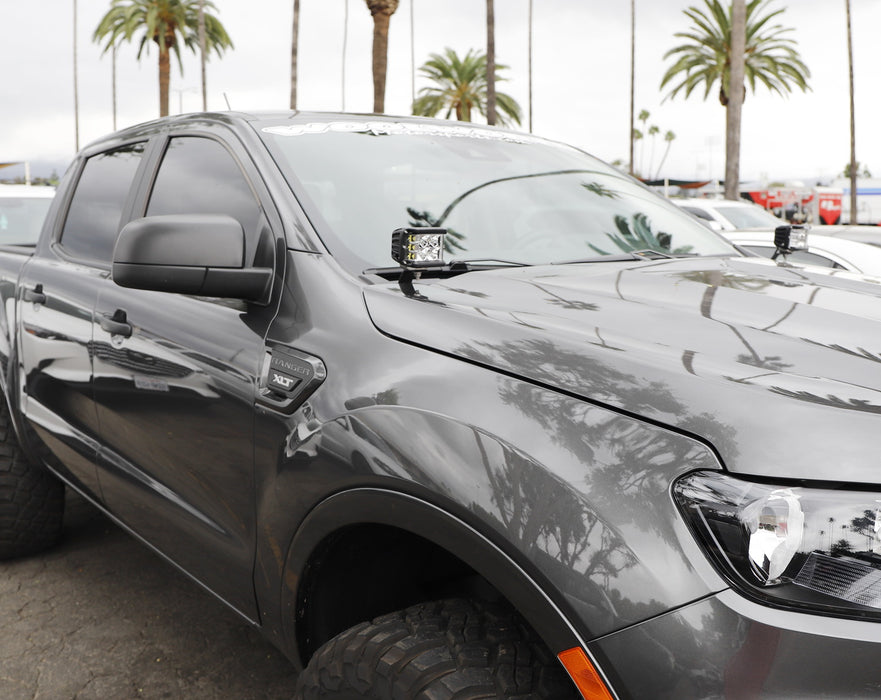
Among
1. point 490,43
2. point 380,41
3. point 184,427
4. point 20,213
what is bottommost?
point 184,427

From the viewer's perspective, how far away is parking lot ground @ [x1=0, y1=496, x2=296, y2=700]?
2.85 m

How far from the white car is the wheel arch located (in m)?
6.52

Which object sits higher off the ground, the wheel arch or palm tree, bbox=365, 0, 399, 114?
palm tree, bbox=365, 0, 399, 114

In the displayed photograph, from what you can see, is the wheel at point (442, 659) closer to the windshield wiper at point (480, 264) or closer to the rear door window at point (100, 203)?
the windshield wiper at point (480, 264)

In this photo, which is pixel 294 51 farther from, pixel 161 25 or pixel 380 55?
pixel 380 55

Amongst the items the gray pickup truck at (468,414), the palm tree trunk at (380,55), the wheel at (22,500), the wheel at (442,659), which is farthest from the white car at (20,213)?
the palm tree trunk at (380,55)

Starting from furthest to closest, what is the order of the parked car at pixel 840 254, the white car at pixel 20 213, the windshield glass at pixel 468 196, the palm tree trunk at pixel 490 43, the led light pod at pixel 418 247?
1. the palm tree trunk at pixel 490 43
2. the white car at pixel 20 213
3. the parked car at pixel 840 254
4. the windshield glass at pixel 468 196
5. the led light pod at pixel 418 247

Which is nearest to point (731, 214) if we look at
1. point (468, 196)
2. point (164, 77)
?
point (468, 196)

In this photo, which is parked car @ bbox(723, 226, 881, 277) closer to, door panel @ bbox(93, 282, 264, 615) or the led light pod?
the led light pod

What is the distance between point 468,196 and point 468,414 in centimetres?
112

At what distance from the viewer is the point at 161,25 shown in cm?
2967

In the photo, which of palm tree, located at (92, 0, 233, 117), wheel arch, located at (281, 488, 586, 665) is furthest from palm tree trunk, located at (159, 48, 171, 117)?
wheel arch, located at (281, 488, 586, 665)

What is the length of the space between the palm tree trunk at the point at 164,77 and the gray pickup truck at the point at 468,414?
28.7 m

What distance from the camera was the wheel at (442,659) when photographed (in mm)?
1430
